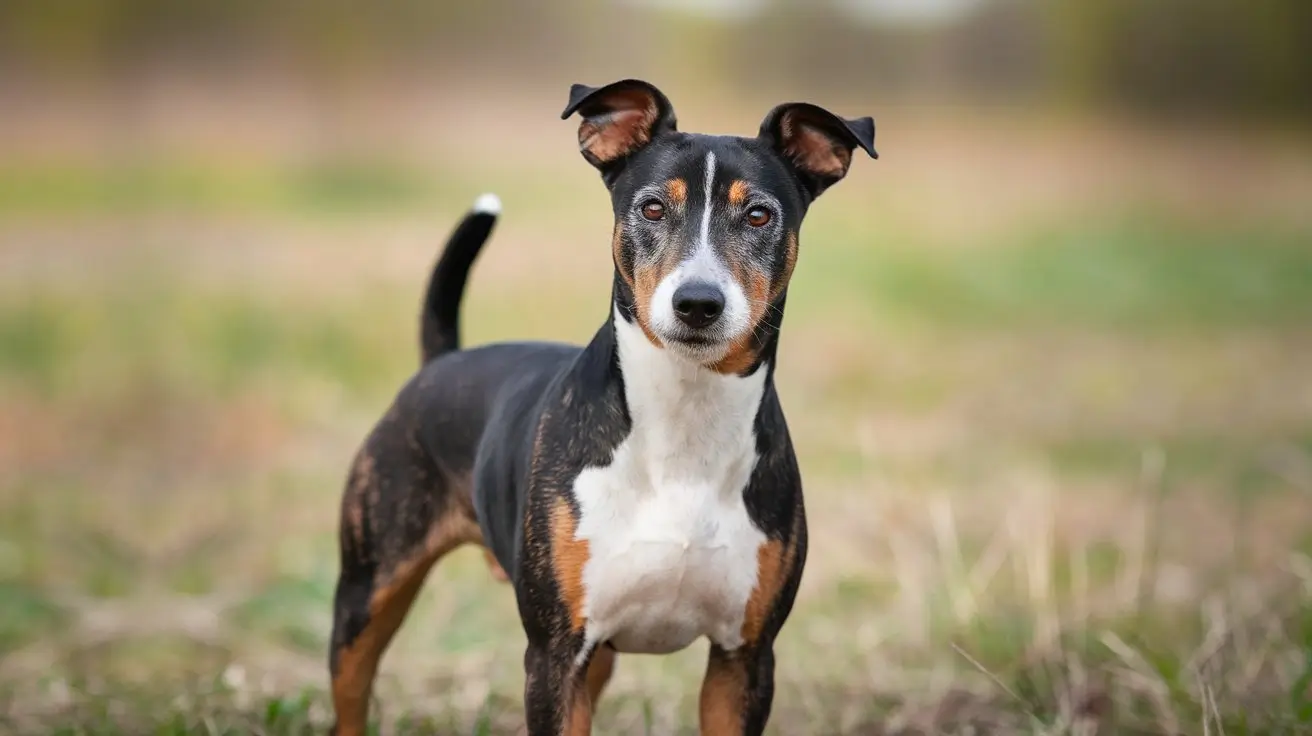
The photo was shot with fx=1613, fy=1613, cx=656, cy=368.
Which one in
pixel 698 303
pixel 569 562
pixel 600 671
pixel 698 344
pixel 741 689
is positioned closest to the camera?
pixel 698 303

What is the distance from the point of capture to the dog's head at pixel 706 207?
374 centimetres

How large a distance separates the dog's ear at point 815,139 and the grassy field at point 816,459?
141cm

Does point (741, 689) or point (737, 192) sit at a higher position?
point (737, 192)

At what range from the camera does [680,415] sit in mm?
4043

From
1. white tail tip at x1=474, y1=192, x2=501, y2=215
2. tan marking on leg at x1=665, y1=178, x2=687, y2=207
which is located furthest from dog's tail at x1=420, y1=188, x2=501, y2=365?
tan marking on leg at x1=665, y1=178, x2=687, y2=207

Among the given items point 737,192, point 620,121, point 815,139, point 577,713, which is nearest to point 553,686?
point 577,713

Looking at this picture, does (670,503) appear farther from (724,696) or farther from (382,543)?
(382,543)

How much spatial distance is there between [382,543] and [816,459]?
5.23 metres

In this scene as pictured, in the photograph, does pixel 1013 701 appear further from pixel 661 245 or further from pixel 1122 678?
pixel 661 245

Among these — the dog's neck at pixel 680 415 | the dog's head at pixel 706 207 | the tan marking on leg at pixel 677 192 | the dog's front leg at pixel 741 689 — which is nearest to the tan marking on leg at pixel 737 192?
the dog's head at pixel 706 207

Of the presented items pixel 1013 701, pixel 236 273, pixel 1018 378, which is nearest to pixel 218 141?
pixel 236 273

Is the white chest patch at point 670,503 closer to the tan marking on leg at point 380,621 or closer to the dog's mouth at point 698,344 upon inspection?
the dog's mouth at point 698,344

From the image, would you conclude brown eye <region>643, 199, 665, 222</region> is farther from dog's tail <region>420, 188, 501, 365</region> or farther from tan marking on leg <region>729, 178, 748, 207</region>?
dog's tail <region>420, 188, 501, 365</region>

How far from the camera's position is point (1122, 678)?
539 cm
